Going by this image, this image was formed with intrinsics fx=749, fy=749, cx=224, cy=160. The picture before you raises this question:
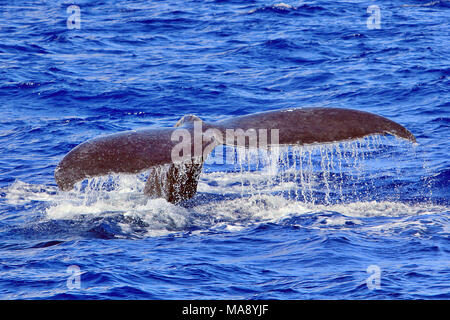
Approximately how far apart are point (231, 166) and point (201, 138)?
555 cm

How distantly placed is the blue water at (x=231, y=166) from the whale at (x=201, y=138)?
1.05 metres

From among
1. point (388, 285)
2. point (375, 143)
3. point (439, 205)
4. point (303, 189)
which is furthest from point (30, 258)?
point (375, 143)

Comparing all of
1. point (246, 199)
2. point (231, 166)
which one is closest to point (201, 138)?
point (246, 199)

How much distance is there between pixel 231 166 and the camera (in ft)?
41.9

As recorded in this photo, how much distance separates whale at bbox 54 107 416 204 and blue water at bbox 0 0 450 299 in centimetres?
105

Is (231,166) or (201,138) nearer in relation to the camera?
(201,138)

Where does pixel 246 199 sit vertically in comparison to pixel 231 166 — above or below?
below

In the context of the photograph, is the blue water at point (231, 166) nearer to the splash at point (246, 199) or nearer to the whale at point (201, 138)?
the splash at point (246, 199)

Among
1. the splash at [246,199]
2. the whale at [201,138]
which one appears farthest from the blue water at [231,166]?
the whale at [201,138]

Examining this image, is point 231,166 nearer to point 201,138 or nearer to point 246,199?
point 246,199

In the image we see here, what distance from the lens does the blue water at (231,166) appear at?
23.2ft

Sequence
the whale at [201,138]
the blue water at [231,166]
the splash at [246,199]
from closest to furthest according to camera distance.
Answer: the whale at [201,138] → the blue water at [231,166] → the splash at [246,199]

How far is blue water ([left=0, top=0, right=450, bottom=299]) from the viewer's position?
7078mm

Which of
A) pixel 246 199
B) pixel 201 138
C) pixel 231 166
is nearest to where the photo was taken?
pixel 201 138
